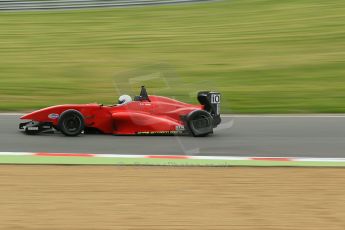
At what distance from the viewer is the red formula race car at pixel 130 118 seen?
8.95 meters

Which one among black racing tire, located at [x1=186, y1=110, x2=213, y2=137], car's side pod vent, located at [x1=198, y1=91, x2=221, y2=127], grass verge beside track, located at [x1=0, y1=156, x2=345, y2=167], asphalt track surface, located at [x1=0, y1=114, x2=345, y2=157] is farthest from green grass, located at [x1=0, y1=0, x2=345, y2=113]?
grass verge beside track, located at [x1=0, y1=156, x2=345, y2=167]

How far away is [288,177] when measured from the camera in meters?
6.75

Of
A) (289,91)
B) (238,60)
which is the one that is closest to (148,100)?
(289,91)

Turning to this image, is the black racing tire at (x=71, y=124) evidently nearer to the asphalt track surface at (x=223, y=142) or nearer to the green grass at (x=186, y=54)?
the asphalt track surface at (x=223, y=142)

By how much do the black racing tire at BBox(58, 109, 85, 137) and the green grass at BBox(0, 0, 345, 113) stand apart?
40.8 inches

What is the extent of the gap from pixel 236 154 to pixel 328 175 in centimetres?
144

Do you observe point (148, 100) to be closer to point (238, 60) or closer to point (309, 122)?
point (309, 122)

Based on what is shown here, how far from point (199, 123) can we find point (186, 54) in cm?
880

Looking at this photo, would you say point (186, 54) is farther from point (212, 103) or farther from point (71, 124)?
point (71, 124)

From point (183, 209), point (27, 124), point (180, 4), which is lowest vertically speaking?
point (183, 209)

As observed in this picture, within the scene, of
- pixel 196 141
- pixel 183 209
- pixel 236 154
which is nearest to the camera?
pixel 183 209

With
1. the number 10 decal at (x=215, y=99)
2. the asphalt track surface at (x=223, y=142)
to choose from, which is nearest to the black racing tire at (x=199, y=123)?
the asphalt track surface at (x=223, y=142)

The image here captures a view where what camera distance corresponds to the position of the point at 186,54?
57.9 ft

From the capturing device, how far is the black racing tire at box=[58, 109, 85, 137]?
891 cm
